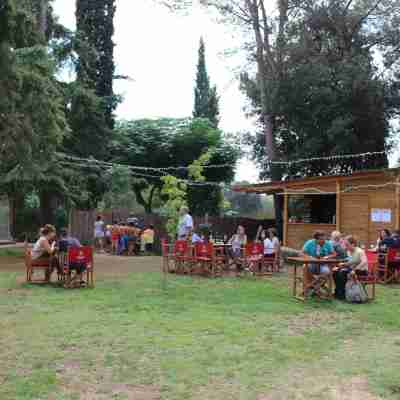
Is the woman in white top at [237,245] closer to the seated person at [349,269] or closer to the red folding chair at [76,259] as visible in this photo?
the seated person at [349,269]

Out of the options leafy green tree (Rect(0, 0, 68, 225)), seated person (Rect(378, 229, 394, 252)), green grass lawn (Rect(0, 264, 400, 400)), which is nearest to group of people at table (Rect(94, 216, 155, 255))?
leafy green tree (Rect(0, 0, 68, 225))

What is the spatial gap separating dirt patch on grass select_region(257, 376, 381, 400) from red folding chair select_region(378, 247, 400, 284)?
8131 mm

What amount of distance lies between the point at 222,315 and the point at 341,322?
66.4 inches

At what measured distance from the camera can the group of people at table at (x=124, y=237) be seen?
20.8 metres

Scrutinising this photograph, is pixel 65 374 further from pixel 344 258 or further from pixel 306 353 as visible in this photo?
pixel 344 258

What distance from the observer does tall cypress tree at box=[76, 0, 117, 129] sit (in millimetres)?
25797

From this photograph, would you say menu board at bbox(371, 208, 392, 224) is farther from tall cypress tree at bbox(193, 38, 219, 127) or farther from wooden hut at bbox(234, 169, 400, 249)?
tall cypress tree at bbox(193, 38, 219, 127)

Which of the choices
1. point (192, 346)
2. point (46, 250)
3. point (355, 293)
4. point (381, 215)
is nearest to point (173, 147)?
point (381, 215)

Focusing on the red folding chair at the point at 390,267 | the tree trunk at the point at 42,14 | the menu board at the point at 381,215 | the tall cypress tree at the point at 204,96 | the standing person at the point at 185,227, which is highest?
the tall cypress tree at the point at 204,96

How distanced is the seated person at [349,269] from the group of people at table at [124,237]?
11.7 m

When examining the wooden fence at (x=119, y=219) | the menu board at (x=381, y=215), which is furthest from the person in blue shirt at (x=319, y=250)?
the wooden fence at (x=119, y=219)

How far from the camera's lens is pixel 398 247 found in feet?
42.2

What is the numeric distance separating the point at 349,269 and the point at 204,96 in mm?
37744

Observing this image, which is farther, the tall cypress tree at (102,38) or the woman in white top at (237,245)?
the tall cypress tree at (102,38)
